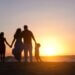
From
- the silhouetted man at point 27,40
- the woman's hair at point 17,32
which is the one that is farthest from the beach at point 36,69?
the woman's hair at point 17,32

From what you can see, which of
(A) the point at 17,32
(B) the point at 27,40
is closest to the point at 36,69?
(B) the point at 27,40

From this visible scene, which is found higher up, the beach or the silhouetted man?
the silhouetted man

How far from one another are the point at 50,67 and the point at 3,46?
767 centimetres

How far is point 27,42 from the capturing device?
2773cm

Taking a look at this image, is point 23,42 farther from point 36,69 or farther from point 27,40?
point 36,69

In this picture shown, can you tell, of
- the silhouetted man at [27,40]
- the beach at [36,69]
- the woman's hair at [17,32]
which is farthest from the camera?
the woman's hair at [17,32]

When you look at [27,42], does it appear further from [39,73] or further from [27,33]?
[39,73]

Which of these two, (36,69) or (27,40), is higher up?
(27,40)

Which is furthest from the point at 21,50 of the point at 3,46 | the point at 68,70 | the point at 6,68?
the point at 68,70

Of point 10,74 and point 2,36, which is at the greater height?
point 2,36

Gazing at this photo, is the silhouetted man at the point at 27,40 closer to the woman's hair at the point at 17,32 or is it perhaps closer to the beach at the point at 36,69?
the woman's hair at the point at 17,32

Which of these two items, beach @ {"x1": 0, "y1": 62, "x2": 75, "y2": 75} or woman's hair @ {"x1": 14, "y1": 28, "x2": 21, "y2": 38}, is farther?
woman's hair @ {"x1": 14, "y1": 28, "x2": 21, "y2": 38}

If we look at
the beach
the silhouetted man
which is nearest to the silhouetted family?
the silhouetted man

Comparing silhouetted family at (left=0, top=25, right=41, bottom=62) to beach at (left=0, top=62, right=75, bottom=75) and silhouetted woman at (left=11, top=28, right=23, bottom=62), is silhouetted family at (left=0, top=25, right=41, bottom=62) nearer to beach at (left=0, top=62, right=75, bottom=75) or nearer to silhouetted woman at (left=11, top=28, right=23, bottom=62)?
silhouetted woman at (left=11, top=28, right=23, bottom=62)
